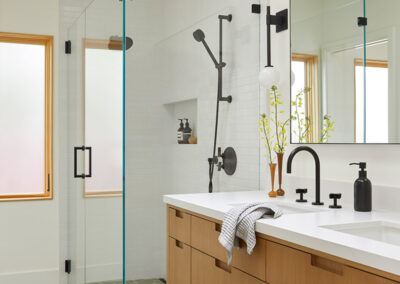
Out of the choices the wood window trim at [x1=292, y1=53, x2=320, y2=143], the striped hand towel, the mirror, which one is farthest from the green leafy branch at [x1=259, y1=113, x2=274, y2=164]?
the striped hand towel

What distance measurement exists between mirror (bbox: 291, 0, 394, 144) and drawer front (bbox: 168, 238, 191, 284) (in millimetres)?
829

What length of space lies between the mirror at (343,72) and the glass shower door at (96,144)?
0.98 metres

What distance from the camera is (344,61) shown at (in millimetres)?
2158

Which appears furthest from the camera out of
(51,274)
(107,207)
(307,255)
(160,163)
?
(51,274)

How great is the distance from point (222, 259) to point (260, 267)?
0.85ft

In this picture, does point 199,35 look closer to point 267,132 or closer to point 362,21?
point 267,132

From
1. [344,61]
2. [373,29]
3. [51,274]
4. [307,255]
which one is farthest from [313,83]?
[51,274]

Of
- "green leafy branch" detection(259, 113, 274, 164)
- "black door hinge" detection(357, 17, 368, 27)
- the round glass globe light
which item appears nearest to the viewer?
"black door hinge" detection(357, 17, 368, 27)

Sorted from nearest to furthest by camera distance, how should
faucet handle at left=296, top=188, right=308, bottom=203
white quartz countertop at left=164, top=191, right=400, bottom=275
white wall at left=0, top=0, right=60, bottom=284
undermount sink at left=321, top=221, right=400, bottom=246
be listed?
white quartz countertop at left=164, top=191, right=400, bottom=275, undermount sink at left=321, top=221, right=400, bottom=246, faucet handle at left=296, top=188, right=308, bottom=203, white wall at left=0, top=0, right=60, bottom=284

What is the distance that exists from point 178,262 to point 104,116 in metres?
1.07

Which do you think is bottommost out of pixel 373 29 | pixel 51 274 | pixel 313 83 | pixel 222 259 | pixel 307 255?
pixel 51 274

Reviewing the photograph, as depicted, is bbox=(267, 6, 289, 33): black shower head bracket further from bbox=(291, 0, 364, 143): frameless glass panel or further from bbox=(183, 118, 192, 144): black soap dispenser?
bbox=(183, 118, 192, 144): black soap dispenser

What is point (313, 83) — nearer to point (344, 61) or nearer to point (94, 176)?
point (344, 61)

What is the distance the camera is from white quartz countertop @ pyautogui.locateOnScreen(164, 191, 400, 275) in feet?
4.03
